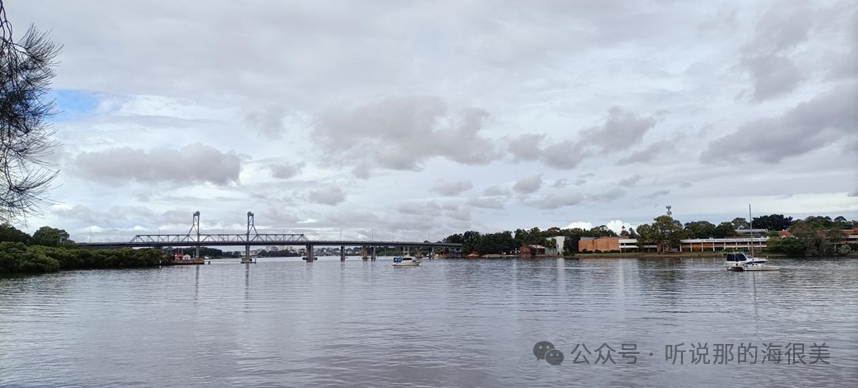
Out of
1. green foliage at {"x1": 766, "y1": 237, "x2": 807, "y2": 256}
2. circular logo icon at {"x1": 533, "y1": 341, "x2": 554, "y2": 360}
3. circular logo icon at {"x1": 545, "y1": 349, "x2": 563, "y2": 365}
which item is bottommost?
circular logo icon at {"x1": 545, "y1": 349, "x2": 563, "y2": 365}

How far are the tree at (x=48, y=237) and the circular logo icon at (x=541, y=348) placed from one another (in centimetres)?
17478

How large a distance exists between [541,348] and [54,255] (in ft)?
475

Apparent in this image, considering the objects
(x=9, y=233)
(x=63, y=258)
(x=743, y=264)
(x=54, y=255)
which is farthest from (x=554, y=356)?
(x=63, y=258)

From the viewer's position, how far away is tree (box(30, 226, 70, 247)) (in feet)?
548

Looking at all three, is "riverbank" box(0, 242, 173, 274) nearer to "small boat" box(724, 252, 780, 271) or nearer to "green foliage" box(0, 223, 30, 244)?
"green foliage" box(0, 223, 30, 244)

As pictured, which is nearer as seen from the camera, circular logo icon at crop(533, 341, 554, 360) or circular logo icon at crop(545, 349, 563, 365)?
circular logo icon at crop(545, 349, 563, 365)

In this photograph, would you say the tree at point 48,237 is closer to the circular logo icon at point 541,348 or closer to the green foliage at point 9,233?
the green foliage at point 9,233

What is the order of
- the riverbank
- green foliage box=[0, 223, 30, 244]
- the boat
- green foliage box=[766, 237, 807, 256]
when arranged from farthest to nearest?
green foliage box=[766, 237, 807, 256], the riverbank, the boat, green foliage box=[0, 223, 30, 244]

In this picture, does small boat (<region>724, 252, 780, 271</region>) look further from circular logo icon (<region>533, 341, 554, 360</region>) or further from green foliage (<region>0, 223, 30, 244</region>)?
green foliage (<region>0, 223, 30, 244</region>)

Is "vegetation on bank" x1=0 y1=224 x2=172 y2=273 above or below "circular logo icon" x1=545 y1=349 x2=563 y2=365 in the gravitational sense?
above

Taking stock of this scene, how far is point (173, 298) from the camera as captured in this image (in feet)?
190

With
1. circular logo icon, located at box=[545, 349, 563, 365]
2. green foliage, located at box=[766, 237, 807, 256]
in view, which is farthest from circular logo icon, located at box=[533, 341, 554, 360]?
green foliage, located at box=[766, 237, 807, 256]

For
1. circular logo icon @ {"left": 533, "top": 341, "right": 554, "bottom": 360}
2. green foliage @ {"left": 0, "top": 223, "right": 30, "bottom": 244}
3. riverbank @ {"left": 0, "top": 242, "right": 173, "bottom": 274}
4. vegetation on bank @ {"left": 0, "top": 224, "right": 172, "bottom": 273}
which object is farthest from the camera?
vegetation on bank @ {"left": 0, "top": 224, "right": 172, "bottom": 273}

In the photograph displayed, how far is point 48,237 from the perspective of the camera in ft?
564
